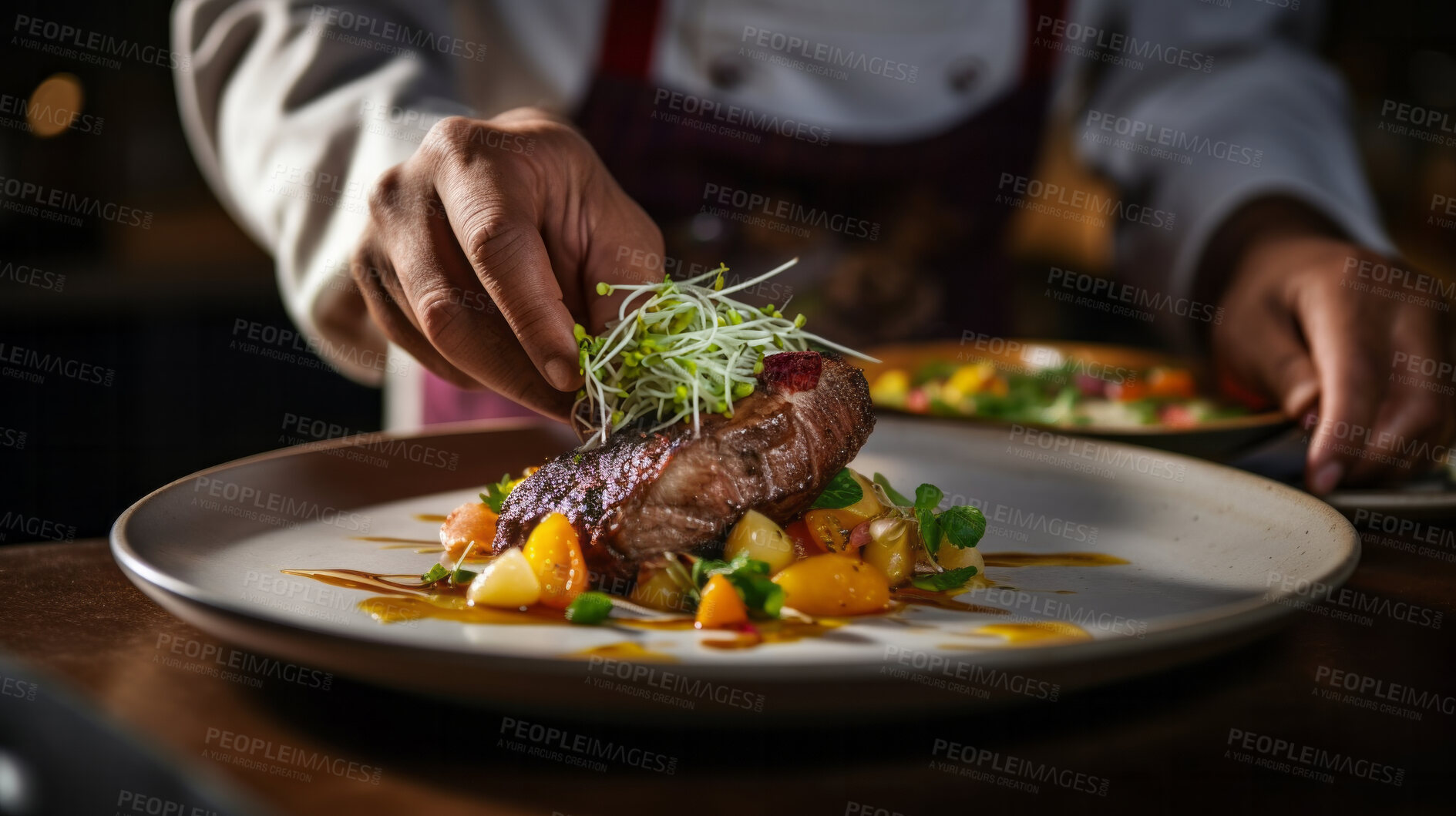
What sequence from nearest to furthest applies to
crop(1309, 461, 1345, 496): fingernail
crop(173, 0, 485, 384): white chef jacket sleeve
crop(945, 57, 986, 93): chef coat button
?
1. crop(1309, 461, 1345, 496): fingernail
2. crop(173, 0, 485, 384): white chef jacket sleeve
3. crop(945, 57, 986, 93): chef coat button

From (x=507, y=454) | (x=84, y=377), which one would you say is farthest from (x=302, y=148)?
(x=84, y=377)

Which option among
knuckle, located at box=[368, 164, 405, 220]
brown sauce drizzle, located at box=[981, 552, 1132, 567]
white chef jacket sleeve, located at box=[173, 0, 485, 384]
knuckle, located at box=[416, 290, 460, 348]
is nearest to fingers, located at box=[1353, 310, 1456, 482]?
brown sauce drizzle, located at box=[981, 552, 1132, 567]

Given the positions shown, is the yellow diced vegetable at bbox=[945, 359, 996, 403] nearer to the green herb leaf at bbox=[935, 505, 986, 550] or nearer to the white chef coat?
the white chef coat

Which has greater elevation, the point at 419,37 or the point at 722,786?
the point at 419,37

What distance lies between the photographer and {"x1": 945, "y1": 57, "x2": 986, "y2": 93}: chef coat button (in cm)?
399

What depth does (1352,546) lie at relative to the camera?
1.65 m

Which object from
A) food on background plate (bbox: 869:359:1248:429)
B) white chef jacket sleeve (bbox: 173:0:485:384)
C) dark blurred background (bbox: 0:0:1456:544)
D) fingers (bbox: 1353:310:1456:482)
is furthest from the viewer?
dark blurred background (bbox: 0:0:1456:544)

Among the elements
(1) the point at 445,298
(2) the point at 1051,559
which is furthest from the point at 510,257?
(2) the point at 1051,559

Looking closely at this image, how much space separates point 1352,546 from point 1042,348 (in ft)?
8.33

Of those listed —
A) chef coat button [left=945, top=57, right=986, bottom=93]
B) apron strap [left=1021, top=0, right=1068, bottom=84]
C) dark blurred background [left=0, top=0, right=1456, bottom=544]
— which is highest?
apron strap [left=1021, top=0, right=1068, bottom=84]

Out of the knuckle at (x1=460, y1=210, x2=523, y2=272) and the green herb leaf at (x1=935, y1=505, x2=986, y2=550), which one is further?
the green herb leaf at (x1=935, y1=505, x2=986, y2=550)

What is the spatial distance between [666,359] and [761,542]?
0.41 m

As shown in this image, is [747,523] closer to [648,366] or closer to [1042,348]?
[648,366]

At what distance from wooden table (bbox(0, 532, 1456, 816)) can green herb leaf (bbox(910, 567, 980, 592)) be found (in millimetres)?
430
